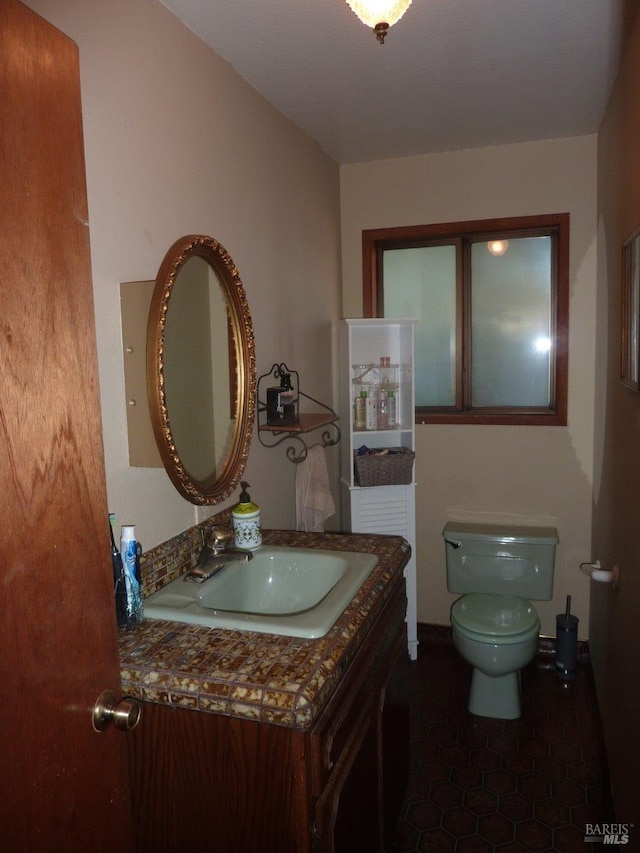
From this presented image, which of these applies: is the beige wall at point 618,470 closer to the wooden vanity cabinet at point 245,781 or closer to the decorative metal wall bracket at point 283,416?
the wooden vanity cabinet at point 245,781

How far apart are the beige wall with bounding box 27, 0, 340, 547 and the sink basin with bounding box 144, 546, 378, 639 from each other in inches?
7.7

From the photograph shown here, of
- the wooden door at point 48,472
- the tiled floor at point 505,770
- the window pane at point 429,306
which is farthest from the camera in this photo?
the window pane at point 429,306

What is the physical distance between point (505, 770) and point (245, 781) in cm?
154

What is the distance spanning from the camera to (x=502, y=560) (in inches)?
117

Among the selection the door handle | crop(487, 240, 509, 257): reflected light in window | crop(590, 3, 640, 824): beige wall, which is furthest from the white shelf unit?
the door handle

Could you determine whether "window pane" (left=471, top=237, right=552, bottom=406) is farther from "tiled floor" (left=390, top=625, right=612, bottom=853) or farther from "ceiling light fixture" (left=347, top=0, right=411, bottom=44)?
"ceiling light fixture" (left=347, top=0, right=411, bottom=44)

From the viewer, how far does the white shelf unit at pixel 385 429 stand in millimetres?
2959

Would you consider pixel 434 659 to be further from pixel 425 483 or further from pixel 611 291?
pixel 611 291

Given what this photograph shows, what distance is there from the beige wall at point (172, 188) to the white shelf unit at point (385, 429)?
1.23 feet

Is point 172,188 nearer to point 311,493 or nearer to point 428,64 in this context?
point 428,64

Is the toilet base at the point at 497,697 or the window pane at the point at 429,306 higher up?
the window pane at the point at 429,306

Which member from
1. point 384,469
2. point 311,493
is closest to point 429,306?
point 384,469

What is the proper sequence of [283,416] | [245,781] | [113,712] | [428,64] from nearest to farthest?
1. [113,712]
2. [245,781]
3. [428,64]
4. [283,416]

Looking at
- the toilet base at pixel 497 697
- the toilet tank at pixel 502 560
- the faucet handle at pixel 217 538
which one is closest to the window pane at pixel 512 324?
the toilet tank at pixel 502 560
